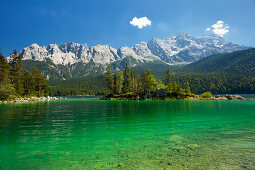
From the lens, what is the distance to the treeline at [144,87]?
95312 mm

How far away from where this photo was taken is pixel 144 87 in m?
102

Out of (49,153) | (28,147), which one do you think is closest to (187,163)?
(49,153)

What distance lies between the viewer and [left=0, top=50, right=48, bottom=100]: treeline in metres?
65.3

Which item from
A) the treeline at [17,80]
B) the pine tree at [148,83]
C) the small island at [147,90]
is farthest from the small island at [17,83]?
the pine tree at [148,83]

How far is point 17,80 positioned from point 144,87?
251 ft

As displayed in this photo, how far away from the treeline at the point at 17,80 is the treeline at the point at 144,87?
47.2 meters

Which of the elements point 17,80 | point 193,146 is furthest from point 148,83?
point 193,146

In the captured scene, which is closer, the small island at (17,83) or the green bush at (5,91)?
the green bush at (5,91)

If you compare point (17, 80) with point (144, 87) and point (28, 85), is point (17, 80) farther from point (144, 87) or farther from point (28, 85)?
point (144, 87)

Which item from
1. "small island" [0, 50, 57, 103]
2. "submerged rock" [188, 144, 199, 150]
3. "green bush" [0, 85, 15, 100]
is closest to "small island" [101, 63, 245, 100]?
"small island" [0, 50, 57, 103]

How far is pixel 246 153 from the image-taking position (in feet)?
27.3

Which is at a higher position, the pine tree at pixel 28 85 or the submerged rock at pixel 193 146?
the pine tree at pixel 28 85

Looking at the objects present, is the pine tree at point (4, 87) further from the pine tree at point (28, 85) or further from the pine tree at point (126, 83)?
the pine tree at point (126, 83)

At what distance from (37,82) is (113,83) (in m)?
51.4
